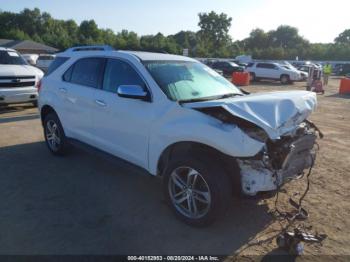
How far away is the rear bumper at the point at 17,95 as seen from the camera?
978 centimetres

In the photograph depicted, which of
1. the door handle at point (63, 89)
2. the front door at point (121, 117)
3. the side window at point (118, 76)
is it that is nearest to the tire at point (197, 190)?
the front door at point (121, 117)

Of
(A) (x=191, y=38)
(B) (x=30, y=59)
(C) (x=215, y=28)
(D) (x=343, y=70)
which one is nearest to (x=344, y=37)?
(C) (x=215, y=28)

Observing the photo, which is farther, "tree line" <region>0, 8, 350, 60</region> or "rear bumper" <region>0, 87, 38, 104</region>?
"tree line" <region>0, 8, 350, 60</region>

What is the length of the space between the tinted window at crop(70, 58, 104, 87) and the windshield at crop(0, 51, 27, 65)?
21.4 ft

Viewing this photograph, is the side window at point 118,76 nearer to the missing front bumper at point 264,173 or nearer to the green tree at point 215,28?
the missing front bumper at point 264,173

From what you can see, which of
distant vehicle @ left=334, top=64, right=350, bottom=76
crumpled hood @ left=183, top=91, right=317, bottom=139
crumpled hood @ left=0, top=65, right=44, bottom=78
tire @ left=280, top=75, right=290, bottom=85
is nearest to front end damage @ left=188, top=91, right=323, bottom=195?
crumpled hood @ left=183, top=91, right=317, bottom=139

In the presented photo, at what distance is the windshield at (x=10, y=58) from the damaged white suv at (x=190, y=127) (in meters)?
6.80

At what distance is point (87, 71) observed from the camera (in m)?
5.28

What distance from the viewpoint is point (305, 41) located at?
117688 mm

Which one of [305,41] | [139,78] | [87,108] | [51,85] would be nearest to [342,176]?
[139,78]

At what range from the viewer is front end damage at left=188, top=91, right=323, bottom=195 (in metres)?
3.44

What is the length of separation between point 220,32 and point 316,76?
96.3 metres

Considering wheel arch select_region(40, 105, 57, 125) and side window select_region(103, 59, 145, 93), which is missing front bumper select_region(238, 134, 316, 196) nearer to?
side window select_region(103, 59, 145, 93)

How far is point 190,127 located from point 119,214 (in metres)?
1.36
